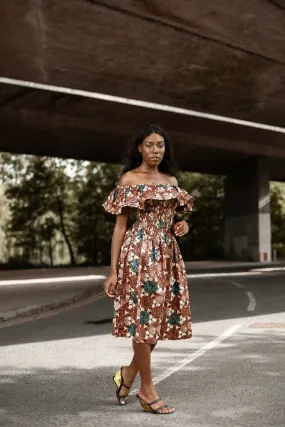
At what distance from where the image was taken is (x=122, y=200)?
4.51m

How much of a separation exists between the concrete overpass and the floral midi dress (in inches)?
396

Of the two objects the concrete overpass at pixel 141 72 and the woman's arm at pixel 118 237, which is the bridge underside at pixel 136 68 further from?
the woman's arm at pixel 118 237

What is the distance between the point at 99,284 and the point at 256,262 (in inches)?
752

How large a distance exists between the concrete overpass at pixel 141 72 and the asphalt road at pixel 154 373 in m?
7.75

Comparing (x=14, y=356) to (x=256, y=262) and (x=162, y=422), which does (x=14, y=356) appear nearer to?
(x=162, y=422)

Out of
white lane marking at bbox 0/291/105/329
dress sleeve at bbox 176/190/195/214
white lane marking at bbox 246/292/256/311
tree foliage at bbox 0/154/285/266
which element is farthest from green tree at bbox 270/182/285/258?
dress sleeve at bbox 176/190/195/214

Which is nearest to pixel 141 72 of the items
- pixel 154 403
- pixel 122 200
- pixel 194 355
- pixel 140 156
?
pixel 194 355

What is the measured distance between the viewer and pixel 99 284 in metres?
17.1

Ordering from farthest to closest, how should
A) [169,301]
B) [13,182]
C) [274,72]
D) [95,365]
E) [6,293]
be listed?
[13,182], [274,72], [6,293], [95,365], [169,301]

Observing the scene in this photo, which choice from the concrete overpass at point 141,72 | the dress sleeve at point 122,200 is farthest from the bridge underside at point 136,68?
the dress sleeve at point 122,200

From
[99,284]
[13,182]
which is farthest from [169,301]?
[13,182]

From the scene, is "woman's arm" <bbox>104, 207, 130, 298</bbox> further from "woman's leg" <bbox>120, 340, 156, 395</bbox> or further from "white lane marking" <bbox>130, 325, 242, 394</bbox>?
"white lane marking" <bbox>130, 325, 242, 394</bbox>

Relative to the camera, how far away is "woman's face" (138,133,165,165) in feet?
15.2

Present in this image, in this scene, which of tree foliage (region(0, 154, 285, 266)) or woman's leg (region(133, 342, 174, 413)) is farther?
tree foliage (region(0, 154, 285, 266))
